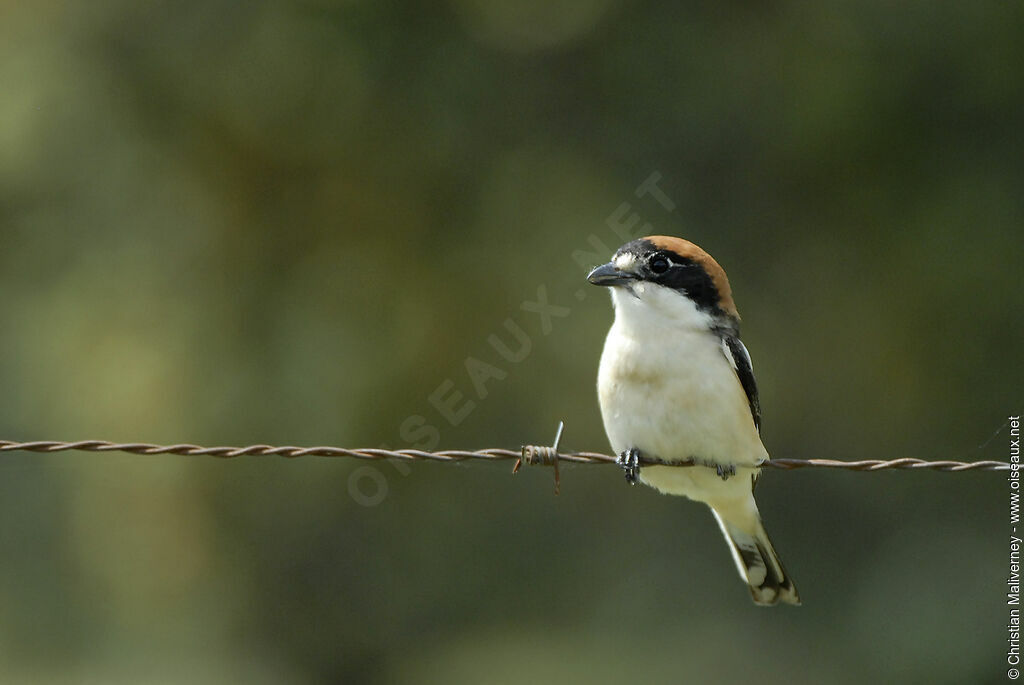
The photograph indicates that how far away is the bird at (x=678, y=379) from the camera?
493 cm

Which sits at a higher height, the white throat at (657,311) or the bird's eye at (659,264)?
the bird's eye at (659,264)

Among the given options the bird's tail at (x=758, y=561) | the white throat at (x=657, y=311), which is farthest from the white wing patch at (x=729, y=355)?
the bird's tail at (x=758, y=561)

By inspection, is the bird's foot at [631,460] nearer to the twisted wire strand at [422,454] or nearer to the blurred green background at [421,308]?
→ the twisted wire strand at [422,454]

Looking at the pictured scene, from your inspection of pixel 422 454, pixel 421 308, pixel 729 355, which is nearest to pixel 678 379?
pixel 729 355

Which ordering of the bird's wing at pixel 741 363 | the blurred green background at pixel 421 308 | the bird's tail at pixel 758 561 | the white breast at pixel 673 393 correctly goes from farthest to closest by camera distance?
the blurred green background at pixel 421 308
the bird's tail at pixel 758 561
the bird's wing at pixel 741 363
the white breast at pixel 673 393

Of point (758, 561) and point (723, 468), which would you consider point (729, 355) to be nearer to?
point (723, 468)

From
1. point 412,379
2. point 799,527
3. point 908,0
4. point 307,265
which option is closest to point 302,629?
point 412,379

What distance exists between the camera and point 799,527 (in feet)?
32.9

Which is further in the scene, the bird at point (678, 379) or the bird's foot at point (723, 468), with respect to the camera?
the bird's foot at point (723, 468)

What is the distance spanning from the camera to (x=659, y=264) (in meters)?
5.30

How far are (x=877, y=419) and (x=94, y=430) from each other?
6.55m

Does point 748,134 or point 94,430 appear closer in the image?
point 94,430

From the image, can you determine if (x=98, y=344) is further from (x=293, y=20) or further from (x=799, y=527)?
(x=799, y=527)

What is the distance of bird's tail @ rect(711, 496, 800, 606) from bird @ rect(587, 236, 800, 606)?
161 millimetres
